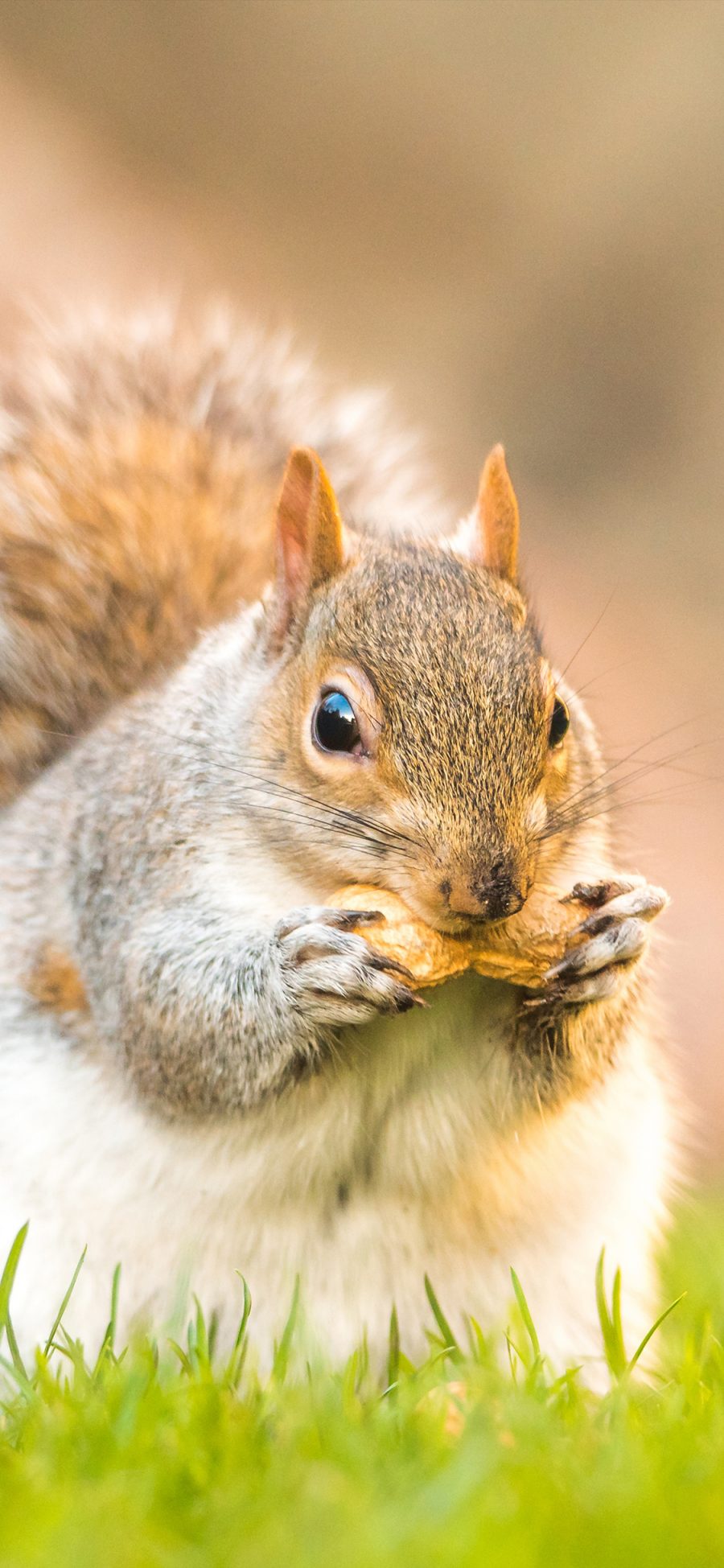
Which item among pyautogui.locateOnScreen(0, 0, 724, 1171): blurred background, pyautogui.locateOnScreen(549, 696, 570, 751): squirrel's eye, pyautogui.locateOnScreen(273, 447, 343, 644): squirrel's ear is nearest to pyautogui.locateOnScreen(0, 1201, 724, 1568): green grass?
pyautogui.locateOnScreen(549, 696, 570, 751): squirrel's eye

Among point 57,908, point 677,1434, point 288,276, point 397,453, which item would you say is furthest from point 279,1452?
point 288,276

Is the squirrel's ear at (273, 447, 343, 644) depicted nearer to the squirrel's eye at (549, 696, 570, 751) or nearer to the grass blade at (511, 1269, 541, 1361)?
the squirrel's eye at (549, 696, 570, 751)

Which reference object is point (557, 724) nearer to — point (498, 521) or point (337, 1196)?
point (498, 521)

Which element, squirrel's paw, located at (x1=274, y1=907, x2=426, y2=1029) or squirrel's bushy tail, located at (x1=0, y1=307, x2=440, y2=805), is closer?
squirrel's paw, located at (x1=274, y1=907, x2=426, y2=1029)

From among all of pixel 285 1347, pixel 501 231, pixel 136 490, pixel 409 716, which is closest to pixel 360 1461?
pixel 285 1347

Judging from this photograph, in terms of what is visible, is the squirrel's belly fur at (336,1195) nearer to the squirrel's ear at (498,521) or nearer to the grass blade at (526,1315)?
the grass blade at (526,1315)

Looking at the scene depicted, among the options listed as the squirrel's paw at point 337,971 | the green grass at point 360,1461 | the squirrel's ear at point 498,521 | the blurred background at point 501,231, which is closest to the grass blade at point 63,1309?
the green grass at point 360,1461

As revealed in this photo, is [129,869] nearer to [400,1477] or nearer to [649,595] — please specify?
[400,1477]
